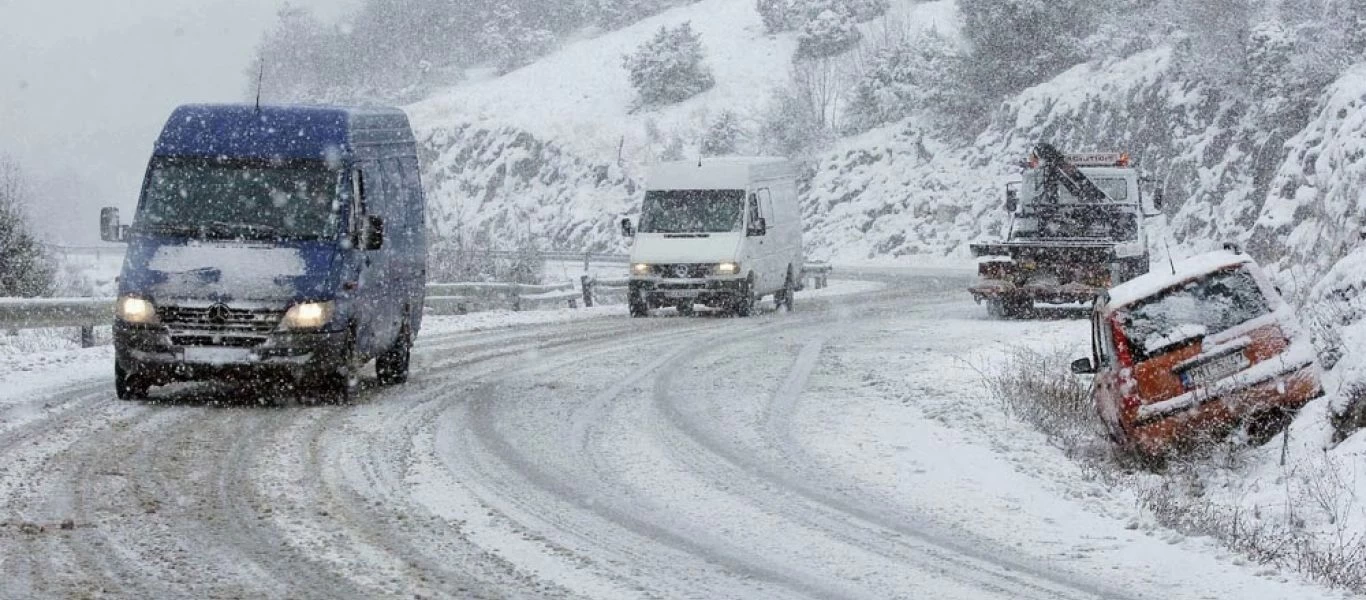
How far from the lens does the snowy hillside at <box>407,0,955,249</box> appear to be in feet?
199

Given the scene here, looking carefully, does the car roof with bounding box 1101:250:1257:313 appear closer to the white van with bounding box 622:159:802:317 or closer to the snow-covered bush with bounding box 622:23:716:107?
the white van with bounding box 622:159:802:317

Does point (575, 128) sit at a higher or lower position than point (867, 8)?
lower

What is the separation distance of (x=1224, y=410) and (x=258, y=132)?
8068 millimetres

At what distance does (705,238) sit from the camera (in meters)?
25.9

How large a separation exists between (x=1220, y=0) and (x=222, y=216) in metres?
32.5

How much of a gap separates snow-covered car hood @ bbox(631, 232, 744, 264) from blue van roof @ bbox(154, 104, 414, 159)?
39.0 feet

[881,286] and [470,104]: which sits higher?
[470,104]

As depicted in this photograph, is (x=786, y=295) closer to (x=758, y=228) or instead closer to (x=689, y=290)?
(x=758, y=228)

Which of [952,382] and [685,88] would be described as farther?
[685,88]

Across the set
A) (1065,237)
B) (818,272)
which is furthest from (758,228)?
(818,272)

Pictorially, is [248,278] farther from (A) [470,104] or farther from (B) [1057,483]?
(A) [470,104]

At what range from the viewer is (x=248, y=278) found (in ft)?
41.8

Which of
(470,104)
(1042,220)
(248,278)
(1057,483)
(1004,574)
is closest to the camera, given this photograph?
(1004,574)

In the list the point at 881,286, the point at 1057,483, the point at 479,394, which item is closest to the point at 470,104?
the point at 881,286
